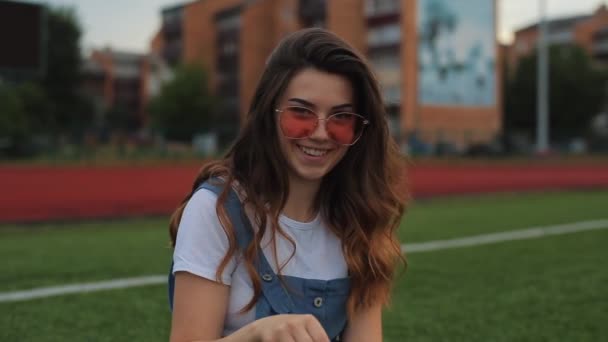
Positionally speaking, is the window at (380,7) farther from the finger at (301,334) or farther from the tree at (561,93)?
the finger at (301,334)

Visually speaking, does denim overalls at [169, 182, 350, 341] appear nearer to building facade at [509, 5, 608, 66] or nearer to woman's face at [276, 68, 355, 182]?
woman's face at [276, 68, 355, 182]

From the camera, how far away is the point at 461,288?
4.84 meters

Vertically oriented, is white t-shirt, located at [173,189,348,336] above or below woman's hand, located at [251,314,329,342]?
above

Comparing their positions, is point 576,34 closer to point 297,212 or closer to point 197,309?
point 297,212

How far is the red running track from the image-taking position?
36.9 feet

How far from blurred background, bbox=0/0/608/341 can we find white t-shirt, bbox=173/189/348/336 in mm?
468

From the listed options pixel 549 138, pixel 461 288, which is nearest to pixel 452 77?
pixel 549 138

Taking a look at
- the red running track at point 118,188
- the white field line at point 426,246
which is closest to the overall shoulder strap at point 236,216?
the white field line at point 426,246

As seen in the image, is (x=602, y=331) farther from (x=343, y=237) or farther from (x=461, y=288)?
(x=343, y=237)

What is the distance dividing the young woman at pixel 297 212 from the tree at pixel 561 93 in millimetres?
62090

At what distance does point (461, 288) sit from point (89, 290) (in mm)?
2590

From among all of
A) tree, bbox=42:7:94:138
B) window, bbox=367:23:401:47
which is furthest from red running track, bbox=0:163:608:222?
tree, bbox=42:7:94:138

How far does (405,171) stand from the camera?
2.11m

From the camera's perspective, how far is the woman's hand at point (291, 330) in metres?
1.35
